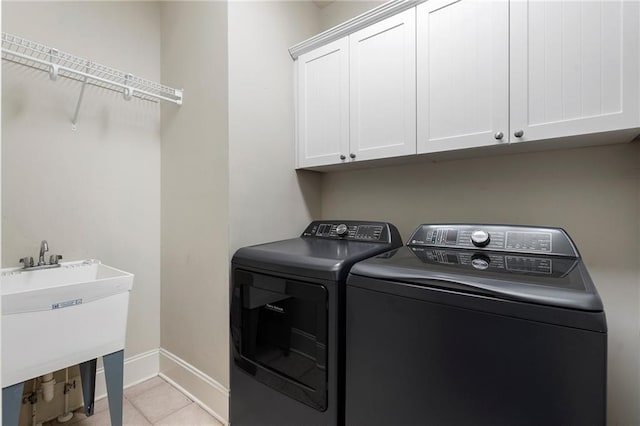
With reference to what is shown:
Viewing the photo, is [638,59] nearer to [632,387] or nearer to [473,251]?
[473,251]

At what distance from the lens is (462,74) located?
1.38 m

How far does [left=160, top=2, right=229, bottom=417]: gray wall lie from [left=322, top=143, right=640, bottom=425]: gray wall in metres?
1.20

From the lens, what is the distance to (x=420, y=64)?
148 centimetres

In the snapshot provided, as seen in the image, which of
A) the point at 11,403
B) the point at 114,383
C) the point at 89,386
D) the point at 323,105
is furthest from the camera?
the point at 323,105

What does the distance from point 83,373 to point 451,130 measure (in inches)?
88.2

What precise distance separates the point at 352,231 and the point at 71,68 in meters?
1.83

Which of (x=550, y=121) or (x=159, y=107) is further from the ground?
(x=159, y=107)

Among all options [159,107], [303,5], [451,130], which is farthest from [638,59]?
[159,107]

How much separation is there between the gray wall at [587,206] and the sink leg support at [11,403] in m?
2.00

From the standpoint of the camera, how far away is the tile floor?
1.66 m

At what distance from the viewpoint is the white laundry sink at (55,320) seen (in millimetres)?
1183

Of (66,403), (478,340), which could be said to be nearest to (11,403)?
(66,403)

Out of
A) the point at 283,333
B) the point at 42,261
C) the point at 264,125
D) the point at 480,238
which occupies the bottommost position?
the point at 283,333

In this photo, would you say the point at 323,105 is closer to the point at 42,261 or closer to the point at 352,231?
the point at 352,231
